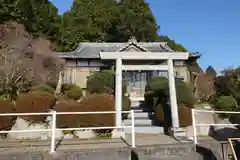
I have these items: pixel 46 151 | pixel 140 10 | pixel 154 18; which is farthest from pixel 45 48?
pixel 154 18

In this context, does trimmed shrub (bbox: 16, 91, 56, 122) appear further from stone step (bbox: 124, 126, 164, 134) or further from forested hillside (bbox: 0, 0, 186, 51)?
forested hillside (bbox: 0, 0, 186, 51)

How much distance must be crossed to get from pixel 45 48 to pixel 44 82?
4406 mm

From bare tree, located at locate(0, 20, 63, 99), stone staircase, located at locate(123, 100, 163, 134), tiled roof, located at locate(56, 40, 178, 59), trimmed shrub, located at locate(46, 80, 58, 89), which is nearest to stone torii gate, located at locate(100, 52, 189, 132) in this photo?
stone staircase, located at locate(123, 100, 163, 134)

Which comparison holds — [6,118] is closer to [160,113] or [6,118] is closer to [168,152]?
[160,113]

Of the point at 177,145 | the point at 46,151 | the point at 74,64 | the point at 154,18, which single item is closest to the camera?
the point at 46,151

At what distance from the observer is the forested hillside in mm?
26891

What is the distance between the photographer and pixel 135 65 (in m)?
8.84

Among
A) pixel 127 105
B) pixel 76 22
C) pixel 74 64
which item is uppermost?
pixel 76 22

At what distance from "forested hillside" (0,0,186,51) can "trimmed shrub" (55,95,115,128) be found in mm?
17680

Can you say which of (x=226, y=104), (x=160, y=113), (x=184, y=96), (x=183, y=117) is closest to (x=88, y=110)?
(x=160, y=113)

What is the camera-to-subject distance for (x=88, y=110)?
9.34 m

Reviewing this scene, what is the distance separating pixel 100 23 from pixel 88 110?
2572 centimetres

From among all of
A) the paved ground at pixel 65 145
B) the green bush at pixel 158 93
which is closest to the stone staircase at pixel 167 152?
the paved ground at pixel 65 145

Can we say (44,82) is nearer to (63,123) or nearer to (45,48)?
(45,48)
